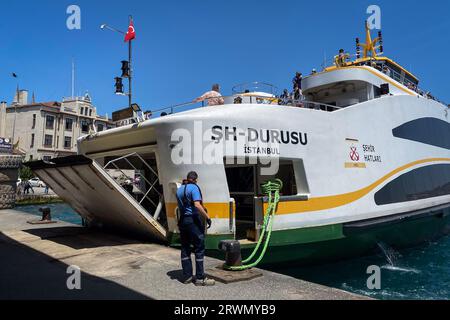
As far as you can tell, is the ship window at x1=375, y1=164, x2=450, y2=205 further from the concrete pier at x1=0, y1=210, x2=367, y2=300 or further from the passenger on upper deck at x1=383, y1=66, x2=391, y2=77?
the concrete pier at x1=0, y1=210, x2=367, y2=300

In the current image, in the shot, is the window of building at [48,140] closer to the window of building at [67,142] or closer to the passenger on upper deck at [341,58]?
the window of building at [67,142]

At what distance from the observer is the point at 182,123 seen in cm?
701

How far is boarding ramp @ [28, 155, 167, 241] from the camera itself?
23.1ft

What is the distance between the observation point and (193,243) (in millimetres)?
4965

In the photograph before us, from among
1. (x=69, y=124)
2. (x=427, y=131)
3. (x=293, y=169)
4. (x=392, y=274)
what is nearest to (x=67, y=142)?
(x=69, y=124)

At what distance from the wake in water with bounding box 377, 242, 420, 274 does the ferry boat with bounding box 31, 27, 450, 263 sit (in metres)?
0.32

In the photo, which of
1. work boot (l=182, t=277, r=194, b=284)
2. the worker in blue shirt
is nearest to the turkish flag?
the worker in blue shirt

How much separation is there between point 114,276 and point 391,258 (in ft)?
26.8

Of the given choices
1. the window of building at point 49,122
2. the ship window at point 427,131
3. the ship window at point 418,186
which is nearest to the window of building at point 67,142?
the window of building at point 49,122

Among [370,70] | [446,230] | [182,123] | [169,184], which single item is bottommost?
[446,230]

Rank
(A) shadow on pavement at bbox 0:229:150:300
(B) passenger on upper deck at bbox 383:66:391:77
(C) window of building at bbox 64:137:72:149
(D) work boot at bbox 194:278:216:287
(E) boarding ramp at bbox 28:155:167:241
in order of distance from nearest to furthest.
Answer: (A) shadow on pavement at bbox 0:229:150:300 < (D) work boot at bbox 194:278:216:287 < (E) boarding ramp at bbox 28:155:167:241 < (B) passenger on upper deck at bbox 383:66:391:77 < (C) window of building at bbox 64:137:72:149
